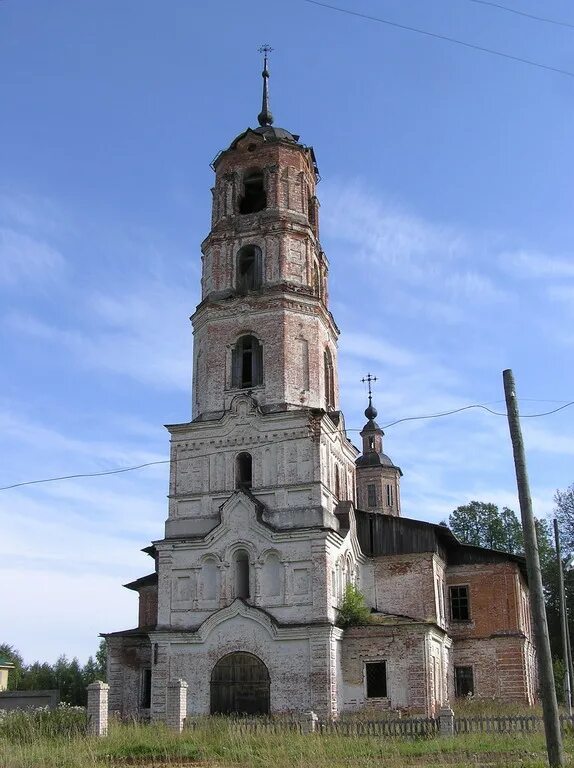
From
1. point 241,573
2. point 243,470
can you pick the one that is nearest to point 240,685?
point 241,573

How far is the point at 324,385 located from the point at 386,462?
3062cm

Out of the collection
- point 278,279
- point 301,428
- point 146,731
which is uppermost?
point 278,279

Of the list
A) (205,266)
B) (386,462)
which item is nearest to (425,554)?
(205,266)

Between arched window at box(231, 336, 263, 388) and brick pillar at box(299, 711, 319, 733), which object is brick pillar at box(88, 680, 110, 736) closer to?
brick pillar at box(299, 711, 319, 733)

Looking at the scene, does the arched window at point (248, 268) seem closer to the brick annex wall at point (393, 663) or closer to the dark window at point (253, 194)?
the dark window at point (253, 194)

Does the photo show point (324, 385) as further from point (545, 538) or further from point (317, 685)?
point (545, 538)

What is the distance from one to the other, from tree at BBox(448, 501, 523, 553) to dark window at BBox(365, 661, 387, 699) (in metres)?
37.5

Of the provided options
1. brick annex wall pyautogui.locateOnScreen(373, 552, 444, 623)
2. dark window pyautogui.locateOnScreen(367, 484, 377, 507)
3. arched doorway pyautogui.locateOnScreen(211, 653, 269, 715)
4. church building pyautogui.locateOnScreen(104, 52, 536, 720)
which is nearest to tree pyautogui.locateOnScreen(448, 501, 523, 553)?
dark window pyautogui.locateOnScreen(367, 484, 377, 507)

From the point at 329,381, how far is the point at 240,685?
38.6ft

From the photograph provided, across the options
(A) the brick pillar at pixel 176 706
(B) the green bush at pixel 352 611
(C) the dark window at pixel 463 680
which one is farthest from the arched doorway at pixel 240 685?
(C) the dark window at pixel 463 680

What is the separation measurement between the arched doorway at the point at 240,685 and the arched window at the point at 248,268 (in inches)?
528

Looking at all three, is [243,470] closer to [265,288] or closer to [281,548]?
[281,548]

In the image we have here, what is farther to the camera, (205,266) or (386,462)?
(386,462)

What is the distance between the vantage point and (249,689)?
28156mm
